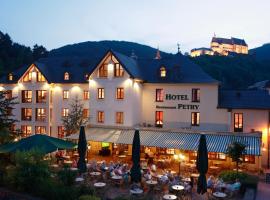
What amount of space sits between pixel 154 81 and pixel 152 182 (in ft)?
54.3

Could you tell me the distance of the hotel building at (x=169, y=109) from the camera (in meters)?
30.5

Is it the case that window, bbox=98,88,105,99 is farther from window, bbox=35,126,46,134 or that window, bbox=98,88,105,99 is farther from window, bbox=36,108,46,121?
window, bbox=35,126,46,134

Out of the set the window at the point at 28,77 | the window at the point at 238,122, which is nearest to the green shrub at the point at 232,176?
the window at the point at 238,122

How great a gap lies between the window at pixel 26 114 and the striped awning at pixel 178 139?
47.1 feet

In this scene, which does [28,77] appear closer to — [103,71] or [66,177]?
[103,71]

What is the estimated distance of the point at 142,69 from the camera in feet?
125

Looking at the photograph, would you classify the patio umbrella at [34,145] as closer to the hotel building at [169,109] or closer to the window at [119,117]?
the hotel building at [169,109]

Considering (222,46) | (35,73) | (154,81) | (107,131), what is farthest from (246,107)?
(222,46)

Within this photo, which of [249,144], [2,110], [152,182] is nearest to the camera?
[152,182]

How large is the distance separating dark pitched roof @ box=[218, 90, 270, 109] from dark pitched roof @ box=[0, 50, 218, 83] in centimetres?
234

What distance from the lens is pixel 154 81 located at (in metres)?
35.8

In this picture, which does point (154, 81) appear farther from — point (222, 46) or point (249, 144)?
point (222, 46)

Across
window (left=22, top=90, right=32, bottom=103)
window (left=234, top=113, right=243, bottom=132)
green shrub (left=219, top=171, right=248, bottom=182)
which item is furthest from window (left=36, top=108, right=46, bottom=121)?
green shrub (left=219, top=171, right=248, bottom=182)

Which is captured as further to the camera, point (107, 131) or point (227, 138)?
point (107, 131)
